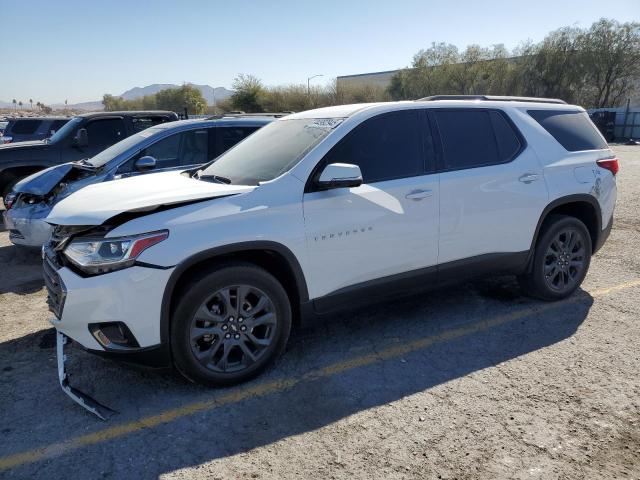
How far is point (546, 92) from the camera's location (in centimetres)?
4891

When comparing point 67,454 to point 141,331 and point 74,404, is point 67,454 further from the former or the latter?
point 141,331

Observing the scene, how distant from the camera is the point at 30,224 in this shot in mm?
6059

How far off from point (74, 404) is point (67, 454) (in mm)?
538

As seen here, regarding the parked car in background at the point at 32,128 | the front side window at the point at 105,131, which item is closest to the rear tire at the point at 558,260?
the front side window at the point at 105,131

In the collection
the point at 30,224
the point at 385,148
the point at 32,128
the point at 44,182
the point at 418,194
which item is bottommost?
the point at 30,224

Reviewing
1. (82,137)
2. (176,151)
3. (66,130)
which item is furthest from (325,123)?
(66,130)

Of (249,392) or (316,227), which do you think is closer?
(249,392)

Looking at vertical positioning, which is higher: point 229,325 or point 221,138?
point 221,138

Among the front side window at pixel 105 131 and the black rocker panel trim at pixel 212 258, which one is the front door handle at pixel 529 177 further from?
the front side window at pixel 105 131

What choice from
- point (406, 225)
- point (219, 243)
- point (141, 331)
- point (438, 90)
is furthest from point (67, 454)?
point (438, 90)

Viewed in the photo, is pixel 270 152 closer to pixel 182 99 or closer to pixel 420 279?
pixel 420 279

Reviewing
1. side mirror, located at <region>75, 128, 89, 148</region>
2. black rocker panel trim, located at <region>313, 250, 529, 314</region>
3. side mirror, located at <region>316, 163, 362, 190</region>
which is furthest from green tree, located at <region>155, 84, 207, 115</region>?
side mirror, located at <region>316, 163, 362, 190</region>

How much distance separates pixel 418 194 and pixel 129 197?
210cm

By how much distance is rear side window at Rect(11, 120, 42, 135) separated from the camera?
16.7 metres
